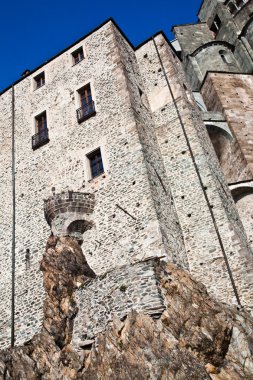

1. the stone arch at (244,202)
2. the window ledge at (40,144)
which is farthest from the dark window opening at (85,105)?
the stone arch at (244,202)

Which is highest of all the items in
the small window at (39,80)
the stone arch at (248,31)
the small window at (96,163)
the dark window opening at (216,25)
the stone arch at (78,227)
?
the dark window opening at (216,25)

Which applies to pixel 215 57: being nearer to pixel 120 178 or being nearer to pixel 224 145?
pixel 224 145

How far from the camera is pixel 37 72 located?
21.4 meters

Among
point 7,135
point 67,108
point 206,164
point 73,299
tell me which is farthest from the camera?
point 7,135

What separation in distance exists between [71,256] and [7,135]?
935 centimetres

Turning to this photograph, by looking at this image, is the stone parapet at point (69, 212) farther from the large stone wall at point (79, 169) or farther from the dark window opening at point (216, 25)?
the dark window opening at point (216, 25)

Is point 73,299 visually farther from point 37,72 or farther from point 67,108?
point 37,72

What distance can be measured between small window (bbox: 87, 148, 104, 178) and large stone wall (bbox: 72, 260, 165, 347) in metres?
5.21

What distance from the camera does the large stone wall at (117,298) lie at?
426 inches

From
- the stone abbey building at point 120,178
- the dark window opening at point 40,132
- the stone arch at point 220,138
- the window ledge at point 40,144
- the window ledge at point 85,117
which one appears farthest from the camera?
the stone arch at point 220,138

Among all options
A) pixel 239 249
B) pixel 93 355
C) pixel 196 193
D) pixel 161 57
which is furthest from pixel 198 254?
pixel 161 57

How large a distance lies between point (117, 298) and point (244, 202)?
30.3 ft

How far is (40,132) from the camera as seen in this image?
752 inches

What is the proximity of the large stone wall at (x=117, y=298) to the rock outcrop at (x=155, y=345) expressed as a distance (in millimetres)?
221
